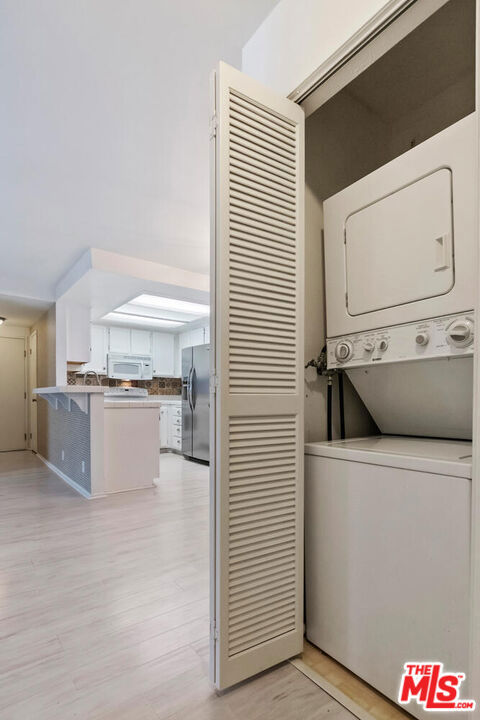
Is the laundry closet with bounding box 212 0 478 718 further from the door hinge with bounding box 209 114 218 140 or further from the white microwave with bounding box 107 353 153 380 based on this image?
the white microwave with bounding box 107 353 153 380

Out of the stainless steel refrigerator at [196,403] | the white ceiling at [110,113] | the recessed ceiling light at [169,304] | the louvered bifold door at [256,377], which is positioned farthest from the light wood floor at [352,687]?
the recessed ceiling light at [169,304]

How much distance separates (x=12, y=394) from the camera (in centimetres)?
728

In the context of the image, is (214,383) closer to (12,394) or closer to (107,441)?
(107,441)

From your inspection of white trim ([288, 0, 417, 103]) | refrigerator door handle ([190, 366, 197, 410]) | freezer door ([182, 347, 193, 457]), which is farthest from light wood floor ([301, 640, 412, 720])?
freezer door ([182, 347, 193, 457])

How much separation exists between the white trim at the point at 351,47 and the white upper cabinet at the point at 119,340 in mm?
5712

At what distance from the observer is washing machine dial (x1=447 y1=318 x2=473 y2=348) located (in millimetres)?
1144

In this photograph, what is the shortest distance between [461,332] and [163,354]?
645 cm

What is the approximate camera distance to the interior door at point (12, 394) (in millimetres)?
7145

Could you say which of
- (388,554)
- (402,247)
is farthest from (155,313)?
(388,554)

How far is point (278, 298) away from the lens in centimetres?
144

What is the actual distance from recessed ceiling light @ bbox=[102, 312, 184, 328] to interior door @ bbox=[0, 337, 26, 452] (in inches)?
99.4

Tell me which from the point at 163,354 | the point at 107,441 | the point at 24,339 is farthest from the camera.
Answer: the point at 24,339

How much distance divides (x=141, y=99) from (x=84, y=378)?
17.9ft

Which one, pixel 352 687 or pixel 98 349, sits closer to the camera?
pixel 352 687
